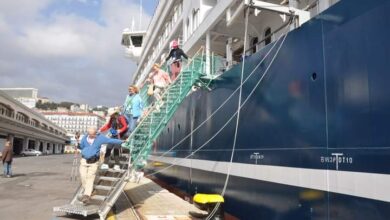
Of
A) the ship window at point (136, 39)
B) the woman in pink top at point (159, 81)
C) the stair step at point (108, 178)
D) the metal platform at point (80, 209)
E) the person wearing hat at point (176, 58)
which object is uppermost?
the ship window at point (136, 39)

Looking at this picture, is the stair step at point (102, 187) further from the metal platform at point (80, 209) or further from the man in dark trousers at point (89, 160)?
the metal platform at point (80, 209)

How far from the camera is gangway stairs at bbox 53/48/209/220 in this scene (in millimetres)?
8258

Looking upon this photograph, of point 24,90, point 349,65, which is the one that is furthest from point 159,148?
point 24,90

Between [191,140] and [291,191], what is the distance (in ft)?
18.2

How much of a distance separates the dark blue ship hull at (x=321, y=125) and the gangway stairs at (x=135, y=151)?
2.13 meters

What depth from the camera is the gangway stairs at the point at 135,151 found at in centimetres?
826

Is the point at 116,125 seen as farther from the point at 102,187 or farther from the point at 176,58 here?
the point at 176,58

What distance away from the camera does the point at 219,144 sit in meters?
8.93

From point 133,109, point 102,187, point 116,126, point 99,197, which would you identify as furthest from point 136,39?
point 99,197

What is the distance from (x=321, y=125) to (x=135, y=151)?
17.4ft

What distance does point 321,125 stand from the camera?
17.4ft

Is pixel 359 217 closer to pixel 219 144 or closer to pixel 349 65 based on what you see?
pixel 349 65

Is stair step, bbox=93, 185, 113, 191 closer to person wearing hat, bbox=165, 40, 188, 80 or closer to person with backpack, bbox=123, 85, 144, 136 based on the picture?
person with backpack, bbox=123, 85, 144, 136

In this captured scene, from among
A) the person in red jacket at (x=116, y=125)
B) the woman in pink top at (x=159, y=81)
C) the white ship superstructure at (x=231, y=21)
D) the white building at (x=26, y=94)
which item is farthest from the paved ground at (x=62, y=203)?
the white building at (x=26, y=94)
